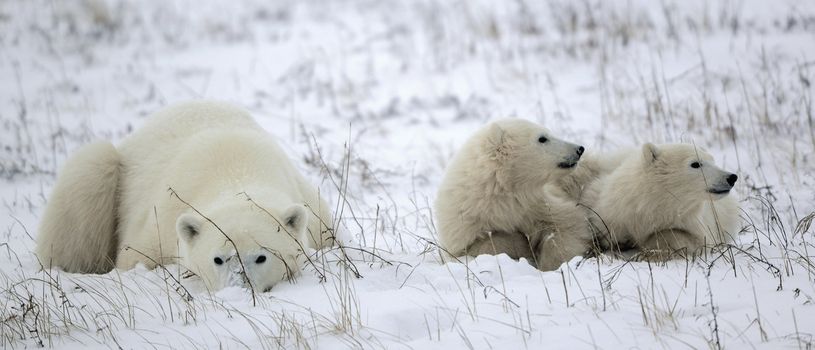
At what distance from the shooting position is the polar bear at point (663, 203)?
527cm

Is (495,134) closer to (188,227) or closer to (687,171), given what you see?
(687,171)

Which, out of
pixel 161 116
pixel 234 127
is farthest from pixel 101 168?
pixel 234 127

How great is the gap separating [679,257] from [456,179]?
5.19ft

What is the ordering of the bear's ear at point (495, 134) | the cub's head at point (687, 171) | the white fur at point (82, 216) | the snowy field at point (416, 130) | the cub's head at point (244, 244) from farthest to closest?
1. the white fur at point (82, 216)
2. the bear's ear at point (495, 134)
3. the cub's head at point (687, 171)
4. the cub's head at point (244, 244)
5. the snowy field at point (416, 130)

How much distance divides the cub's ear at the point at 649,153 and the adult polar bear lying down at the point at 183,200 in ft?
7.33

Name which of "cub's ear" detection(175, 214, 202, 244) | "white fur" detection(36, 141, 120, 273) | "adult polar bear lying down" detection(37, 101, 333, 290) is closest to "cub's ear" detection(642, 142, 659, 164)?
"adult polar bear lying down" detection(37, 101, 333, 290)

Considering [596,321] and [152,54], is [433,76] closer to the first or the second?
[152,54]

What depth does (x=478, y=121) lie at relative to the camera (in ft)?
33.2

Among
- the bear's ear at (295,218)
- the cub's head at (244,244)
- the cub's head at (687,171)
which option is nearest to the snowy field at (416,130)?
the cub's head at (244,244)

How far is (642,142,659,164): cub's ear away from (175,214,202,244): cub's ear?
2979 millimetres

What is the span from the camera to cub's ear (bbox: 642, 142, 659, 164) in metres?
5.36

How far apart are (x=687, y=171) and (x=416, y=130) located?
17.0 feet

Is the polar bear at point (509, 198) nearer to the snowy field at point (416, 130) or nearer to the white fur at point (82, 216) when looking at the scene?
the snowy field at point (416, 130)

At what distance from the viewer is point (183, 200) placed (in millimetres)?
5305
